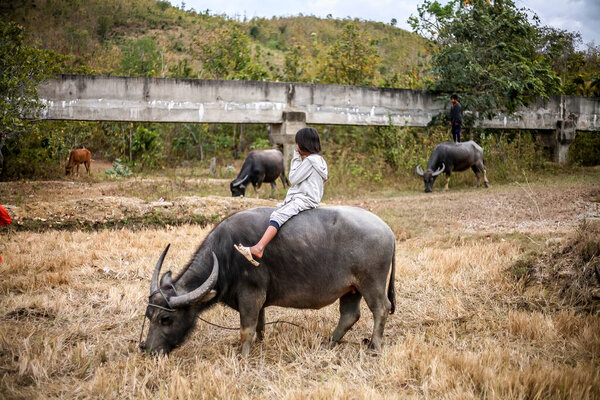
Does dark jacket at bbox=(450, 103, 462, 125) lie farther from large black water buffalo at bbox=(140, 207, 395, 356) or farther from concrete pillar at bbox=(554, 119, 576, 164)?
large black water buffalo at bbox=(140, 207, 395, 356)

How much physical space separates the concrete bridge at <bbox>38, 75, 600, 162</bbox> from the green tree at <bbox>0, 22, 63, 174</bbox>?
0.88 m

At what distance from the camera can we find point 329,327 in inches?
174

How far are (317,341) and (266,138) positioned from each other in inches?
766

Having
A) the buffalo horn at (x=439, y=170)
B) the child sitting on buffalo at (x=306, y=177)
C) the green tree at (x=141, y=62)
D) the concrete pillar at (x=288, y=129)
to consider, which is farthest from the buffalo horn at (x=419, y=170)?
the green tree at (x=141, y=62)

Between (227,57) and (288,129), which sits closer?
(288,129)

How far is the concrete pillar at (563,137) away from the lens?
16.9m

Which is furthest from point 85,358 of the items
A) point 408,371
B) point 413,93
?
point 413,93

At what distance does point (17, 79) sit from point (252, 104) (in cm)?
573

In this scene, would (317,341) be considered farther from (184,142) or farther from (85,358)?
(184,142)

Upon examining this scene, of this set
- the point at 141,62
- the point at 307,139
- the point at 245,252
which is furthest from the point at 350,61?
the point at 245,252

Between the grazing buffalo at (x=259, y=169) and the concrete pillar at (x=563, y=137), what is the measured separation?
10.3 m

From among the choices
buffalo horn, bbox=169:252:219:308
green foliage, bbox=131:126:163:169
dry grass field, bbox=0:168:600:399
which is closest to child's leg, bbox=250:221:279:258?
buffalo horn, bbox=169:252:219:308

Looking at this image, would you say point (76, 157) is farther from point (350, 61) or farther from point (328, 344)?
point (328, 344)

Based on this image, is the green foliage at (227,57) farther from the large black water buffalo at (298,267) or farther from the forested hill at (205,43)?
the large black water buffalo at (298,267)
